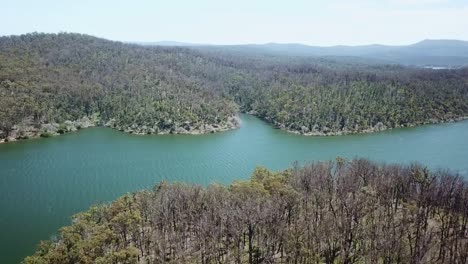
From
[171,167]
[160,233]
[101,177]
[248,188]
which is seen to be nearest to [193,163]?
[171,167]

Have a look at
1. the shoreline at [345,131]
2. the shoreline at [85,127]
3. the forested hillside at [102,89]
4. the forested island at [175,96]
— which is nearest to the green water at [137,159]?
the shoreline at [345,131]

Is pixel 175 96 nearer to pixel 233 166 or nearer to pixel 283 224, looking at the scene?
pixel 233 166

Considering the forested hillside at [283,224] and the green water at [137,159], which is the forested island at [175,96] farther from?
the forested hillside at [283,224]

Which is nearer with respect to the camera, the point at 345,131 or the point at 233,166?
the point at 233,166

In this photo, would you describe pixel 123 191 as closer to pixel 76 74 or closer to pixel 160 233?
pixel 160 233

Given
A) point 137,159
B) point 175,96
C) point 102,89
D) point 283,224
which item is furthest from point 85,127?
point 283,224

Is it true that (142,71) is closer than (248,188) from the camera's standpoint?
No
